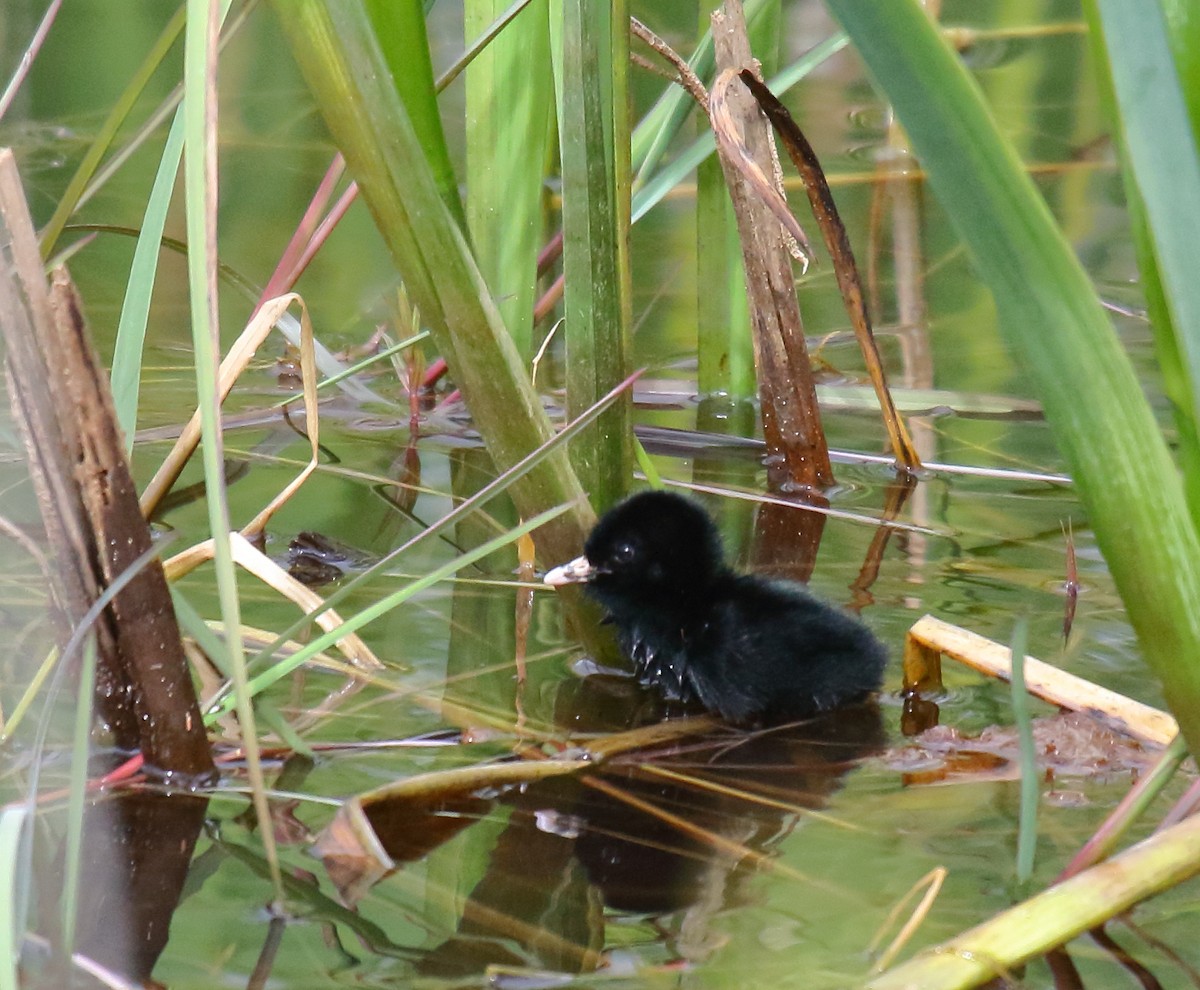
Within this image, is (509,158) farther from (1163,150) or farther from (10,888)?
(10,888)

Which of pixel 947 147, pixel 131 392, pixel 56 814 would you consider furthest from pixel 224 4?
pixel 56 814

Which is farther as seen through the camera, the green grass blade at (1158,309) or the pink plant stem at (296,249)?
the pink plant stem at (296,249)

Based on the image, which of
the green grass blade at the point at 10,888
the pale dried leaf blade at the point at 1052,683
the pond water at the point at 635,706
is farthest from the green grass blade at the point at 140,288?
the pale dried leaf blade at the point at 1052,683

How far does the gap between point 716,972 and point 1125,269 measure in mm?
3699

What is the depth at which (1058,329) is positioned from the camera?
4.22ft

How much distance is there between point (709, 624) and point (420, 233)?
0.91m

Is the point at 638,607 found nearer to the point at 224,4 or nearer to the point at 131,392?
the point at 131,392

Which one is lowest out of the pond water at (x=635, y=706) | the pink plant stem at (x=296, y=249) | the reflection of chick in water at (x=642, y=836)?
the reflection of chick in water at (x=642, y=836)

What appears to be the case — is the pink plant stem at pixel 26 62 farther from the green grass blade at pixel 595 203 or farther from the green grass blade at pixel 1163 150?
the green grass blade at pixel 1163 150

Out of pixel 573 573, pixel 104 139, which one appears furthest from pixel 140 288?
pixel 573 573

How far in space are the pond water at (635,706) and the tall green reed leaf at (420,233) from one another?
1.41ft

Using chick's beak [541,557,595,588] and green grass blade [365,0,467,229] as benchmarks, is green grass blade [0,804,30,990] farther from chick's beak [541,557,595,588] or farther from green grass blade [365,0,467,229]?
chick's beak [541,557,595,588]

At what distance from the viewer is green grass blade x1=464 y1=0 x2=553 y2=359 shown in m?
2.90

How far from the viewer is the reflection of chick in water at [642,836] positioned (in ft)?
5.19
